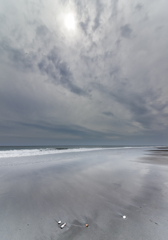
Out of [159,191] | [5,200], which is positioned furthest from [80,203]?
[159,191]

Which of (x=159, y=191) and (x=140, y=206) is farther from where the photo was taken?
(x=159, y=191)

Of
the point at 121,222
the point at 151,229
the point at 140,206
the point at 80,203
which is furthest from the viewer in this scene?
the point at 80,203

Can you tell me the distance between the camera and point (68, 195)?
190 inches

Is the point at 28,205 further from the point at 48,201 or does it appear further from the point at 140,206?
the point at 140,206

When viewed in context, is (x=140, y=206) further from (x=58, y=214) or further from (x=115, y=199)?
(x=58, y=214)

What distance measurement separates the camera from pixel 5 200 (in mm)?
4422

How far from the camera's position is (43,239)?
2.54m

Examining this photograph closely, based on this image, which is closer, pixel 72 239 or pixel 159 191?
pixel 72 239

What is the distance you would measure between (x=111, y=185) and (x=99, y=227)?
11.1 ft

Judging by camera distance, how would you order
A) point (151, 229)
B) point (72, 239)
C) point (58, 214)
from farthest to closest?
1. point (58, 214)
2. point (151, 229)
3. point (72, 239)

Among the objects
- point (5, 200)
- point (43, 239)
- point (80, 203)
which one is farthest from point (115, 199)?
point (5, 200)

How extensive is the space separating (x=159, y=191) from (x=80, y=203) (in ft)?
12.1

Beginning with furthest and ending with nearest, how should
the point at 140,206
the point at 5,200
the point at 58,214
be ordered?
1. the point at 5,200
2. the point at 140,206
3. the point at 58,214

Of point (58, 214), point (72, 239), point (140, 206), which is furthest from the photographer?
point (140, 206)
